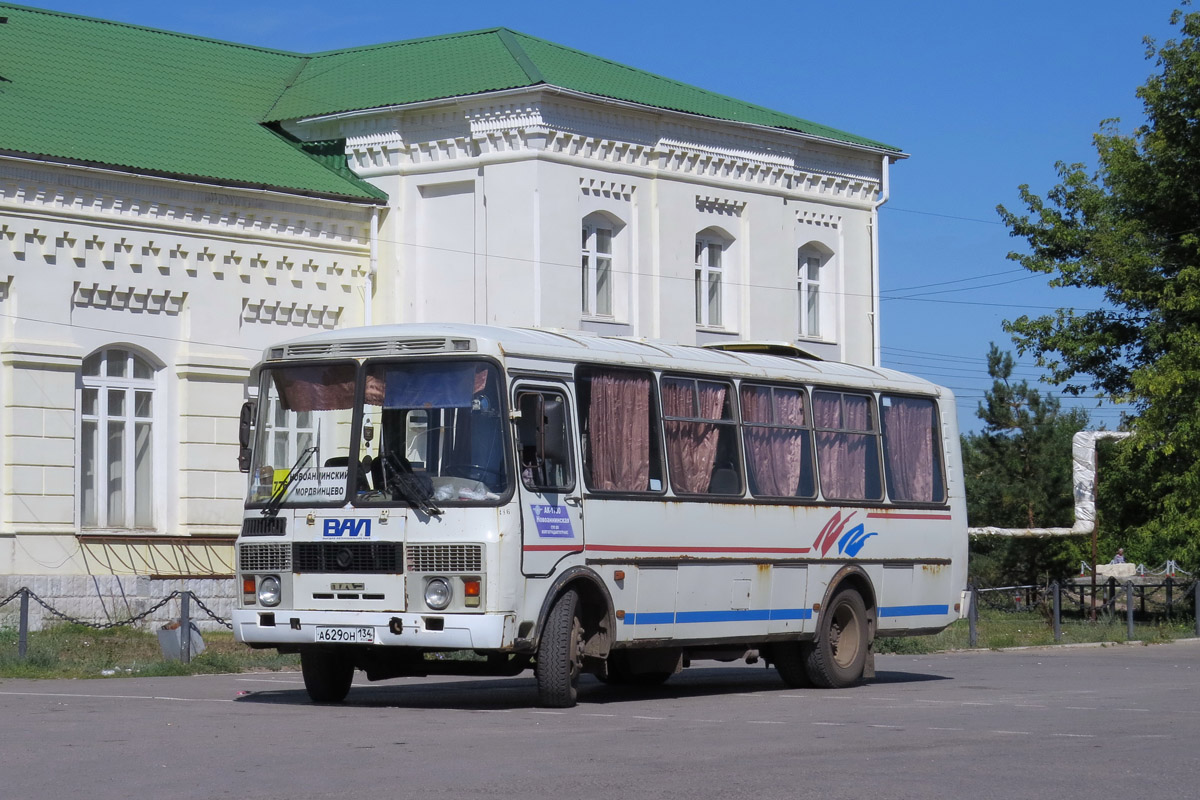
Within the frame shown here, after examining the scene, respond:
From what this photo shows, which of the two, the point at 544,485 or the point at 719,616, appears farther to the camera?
the point at 719,616

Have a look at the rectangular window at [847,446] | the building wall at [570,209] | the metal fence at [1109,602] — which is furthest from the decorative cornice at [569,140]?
the rectangular window at [847,446]

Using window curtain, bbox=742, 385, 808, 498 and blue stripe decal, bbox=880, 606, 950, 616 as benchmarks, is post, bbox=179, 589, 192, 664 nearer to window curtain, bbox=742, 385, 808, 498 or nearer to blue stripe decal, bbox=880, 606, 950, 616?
window curtain, bbox=742, 385, 808, 498

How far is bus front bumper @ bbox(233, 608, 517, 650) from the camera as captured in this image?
14.3 metres

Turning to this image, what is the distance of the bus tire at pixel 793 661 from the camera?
18.4 m

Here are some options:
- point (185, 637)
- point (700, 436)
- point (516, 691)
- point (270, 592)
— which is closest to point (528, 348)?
point (700, 436)

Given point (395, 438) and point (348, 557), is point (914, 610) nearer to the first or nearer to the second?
point (395, 438)

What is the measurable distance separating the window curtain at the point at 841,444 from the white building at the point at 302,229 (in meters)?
13.9

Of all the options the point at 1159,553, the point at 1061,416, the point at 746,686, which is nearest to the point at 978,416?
the point at 1061,416

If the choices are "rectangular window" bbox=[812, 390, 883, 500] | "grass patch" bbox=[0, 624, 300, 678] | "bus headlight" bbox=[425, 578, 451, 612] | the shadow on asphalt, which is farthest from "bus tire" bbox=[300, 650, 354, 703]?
"rectangular window" bbox=[812, 390, 883, 500]

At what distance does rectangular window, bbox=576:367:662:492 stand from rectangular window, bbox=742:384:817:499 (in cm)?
139

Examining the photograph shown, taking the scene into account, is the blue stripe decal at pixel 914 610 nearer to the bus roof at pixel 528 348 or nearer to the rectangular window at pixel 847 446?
the rectangular window at pixel 847 446

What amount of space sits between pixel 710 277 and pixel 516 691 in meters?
20.1

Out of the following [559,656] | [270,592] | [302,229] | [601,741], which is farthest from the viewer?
[302,229]

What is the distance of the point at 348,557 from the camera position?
14.8m
